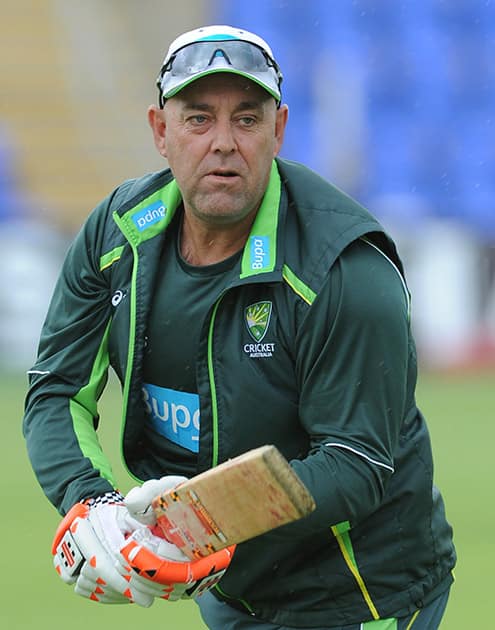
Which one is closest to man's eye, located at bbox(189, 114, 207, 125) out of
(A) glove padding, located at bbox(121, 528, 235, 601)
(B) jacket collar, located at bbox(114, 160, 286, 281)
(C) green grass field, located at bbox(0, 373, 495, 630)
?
(B) jacket collar, located at bbox(114, 160, 286, 281)

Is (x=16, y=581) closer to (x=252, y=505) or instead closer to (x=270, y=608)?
(x=270, y=608)

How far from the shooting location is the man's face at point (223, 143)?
3.25 meters

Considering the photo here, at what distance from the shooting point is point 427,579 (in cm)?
350

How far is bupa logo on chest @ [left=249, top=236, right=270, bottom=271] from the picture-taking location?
3.28m

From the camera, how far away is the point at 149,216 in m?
3.54

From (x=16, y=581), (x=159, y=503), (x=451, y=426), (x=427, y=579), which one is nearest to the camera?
(x=159, y=503)

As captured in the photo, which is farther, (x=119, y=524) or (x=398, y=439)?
(x=398, y=439)

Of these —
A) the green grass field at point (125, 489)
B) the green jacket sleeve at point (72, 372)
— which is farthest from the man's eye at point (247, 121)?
the green grass field at point (125, 489)

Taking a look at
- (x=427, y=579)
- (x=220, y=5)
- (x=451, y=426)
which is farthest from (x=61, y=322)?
(x=220, y=5)

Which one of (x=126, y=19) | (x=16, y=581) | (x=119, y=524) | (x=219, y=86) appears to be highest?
(x=126, y=19)

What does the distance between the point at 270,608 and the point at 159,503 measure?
639mm

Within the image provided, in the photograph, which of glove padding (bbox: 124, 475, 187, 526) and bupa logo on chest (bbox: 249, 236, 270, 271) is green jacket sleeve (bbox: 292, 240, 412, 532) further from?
glove padding (bbox: 124, 475, 187, 526)

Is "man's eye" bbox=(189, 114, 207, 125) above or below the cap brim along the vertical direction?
below

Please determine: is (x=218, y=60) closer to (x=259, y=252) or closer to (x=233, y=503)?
(x=259, y=252)
